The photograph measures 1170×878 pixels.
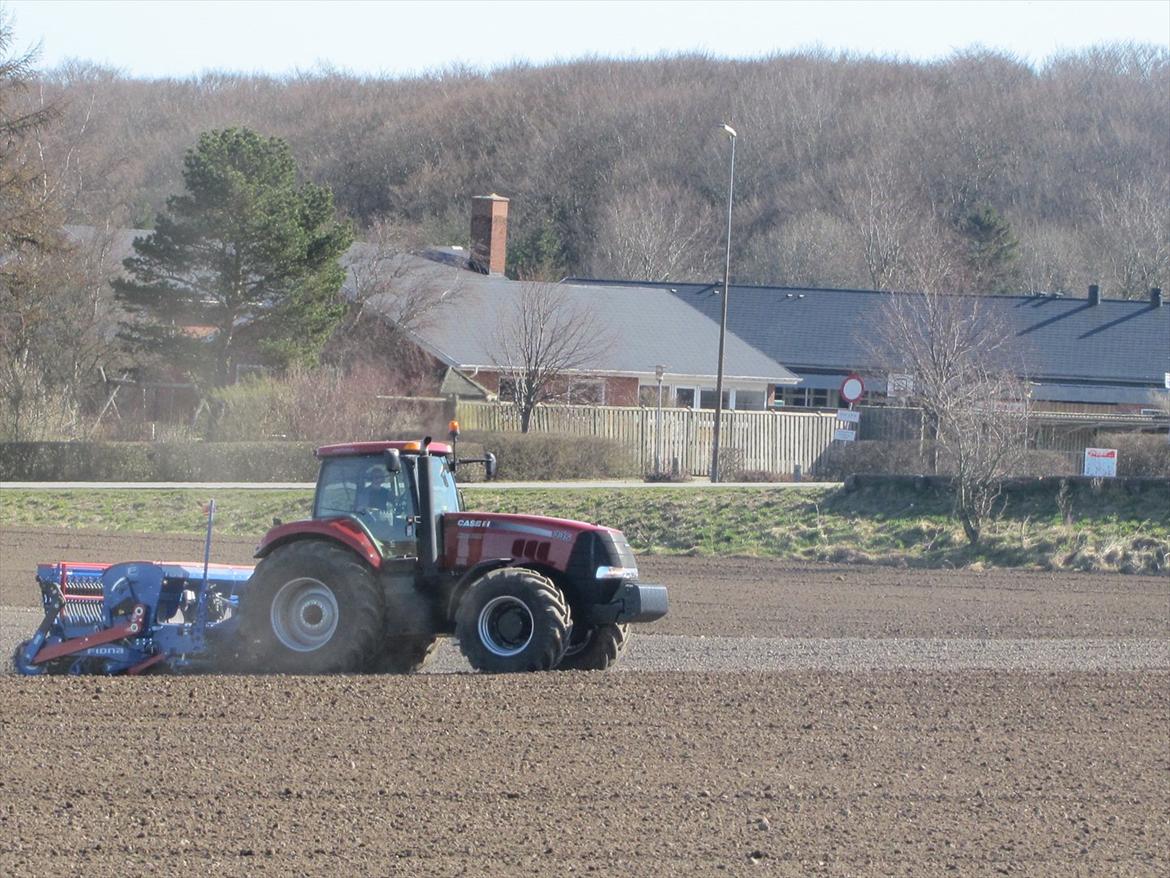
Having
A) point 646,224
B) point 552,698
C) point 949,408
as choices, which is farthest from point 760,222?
point 552,698

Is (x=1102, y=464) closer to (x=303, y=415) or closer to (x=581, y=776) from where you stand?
(x=303, y=415)

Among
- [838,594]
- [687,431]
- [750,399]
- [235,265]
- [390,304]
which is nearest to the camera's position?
[838,594]

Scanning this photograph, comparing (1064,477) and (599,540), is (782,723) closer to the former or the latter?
(599,540)

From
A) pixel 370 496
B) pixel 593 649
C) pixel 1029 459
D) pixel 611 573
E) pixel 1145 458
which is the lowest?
pixel 593 649

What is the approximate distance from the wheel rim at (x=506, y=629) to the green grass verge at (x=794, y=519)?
13.9 meters

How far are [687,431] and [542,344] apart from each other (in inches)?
220

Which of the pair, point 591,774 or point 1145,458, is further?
point 1145,458

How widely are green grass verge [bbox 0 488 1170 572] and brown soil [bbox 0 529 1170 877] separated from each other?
12051mm

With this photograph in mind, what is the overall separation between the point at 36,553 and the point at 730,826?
719 inches

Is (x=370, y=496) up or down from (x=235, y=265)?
down

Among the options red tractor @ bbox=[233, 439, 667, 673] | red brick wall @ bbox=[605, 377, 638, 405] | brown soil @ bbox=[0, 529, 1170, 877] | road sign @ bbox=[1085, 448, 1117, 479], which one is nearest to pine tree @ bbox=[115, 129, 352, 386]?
red brick wall @ bbox=[605, 377, 638, 405]

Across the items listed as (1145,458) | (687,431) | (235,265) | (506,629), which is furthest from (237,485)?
(506,629)

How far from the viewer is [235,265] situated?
137 feet

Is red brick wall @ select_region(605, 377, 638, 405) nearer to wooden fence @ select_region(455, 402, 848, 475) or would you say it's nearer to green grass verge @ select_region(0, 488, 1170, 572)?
wooden fence @ select_region(455, 402, 848, 475)
